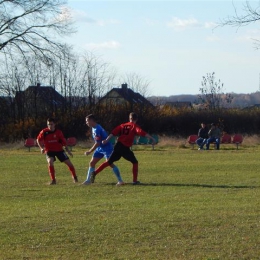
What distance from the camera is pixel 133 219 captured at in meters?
10.6

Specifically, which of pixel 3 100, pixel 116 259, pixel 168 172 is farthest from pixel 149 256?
pixel 3 100

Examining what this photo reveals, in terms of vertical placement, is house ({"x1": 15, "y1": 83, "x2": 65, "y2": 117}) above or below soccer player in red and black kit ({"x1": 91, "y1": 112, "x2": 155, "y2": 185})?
above

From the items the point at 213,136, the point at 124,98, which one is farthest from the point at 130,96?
the point at 213,136

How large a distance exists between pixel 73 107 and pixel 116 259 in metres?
50.4

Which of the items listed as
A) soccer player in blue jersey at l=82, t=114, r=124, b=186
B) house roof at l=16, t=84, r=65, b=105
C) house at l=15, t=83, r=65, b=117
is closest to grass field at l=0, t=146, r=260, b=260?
soccer player in blue jersey at l=82, t=114, r=124, b=186

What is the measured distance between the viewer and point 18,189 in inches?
654

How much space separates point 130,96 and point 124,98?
1.25m

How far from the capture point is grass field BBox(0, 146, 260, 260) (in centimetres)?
833

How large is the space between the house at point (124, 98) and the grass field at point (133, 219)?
3876 centimetres

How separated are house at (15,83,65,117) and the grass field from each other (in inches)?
1544

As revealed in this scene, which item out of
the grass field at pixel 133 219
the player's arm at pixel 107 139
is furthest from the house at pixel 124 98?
the player's arm at pixel 107 139

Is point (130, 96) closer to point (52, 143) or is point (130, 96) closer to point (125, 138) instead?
point (52, 143)

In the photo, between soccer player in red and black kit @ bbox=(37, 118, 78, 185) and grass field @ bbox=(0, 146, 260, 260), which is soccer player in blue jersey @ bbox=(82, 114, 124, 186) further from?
soccer player in red and black kit @ bbox=(37, 118, 78, 185)

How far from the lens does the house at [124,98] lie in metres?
57.4
